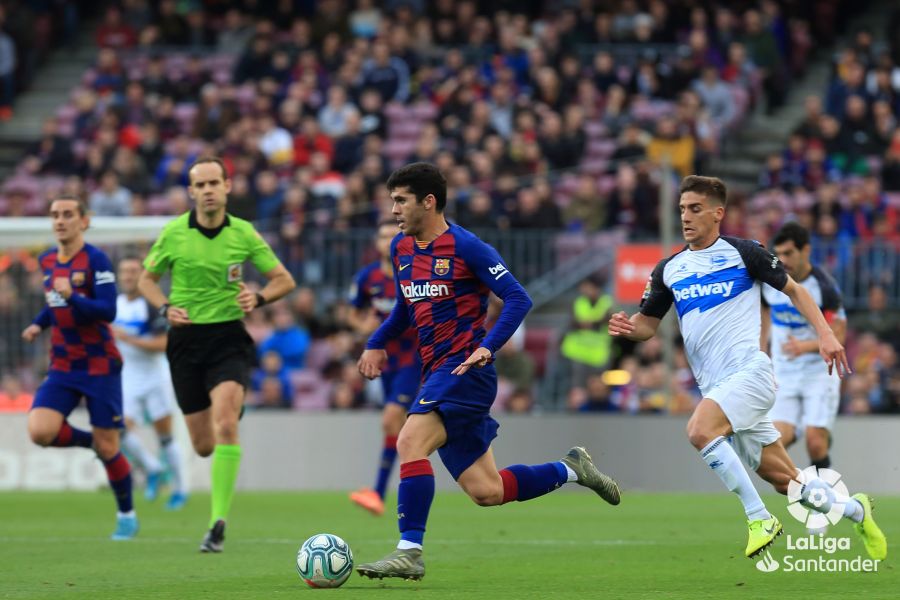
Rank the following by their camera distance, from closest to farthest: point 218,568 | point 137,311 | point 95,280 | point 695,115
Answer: point 218,568 → point 95,280 → point 137,311 → point 695,115

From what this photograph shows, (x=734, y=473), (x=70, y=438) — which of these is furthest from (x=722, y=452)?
(x=70, y=438)

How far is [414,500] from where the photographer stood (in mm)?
8617

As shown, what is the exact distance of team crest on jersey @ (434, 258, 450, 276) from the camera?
8883mm

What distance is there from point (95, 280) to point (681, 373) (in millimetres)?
9101

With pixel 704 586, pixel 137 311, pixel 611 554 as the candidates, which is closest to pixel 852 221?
pixel 137 311

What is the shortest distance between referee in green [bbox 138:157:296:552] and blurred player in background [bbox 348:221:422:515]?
2.92m

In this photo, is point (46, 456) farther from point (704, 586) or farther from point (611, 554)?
point (704, 586)

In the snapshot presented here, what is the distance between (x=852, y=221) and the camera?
20078 mm

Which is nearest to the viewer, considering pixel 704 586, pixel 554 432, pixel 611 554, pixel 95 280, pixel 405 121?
pixel 704 586

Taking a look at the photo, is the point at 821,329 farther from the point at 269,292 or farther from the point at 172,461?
the point at 172,461

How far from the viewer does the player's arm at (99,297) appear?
11.6 m

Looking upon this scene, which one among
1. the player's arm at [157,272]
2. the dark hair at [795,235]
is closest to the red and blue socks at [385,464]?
the player's arm at [157,272]

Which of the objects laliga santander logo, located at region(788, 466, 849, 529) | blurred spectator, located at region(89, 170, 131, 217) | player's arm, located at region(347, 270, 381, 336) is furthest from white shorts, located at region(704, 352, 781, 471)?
blurred spectator, located at region(89, 170, 131, 217)

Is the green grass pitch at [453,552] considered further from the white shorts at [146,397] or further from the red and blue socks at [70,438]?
the white shorts at [146,397]
